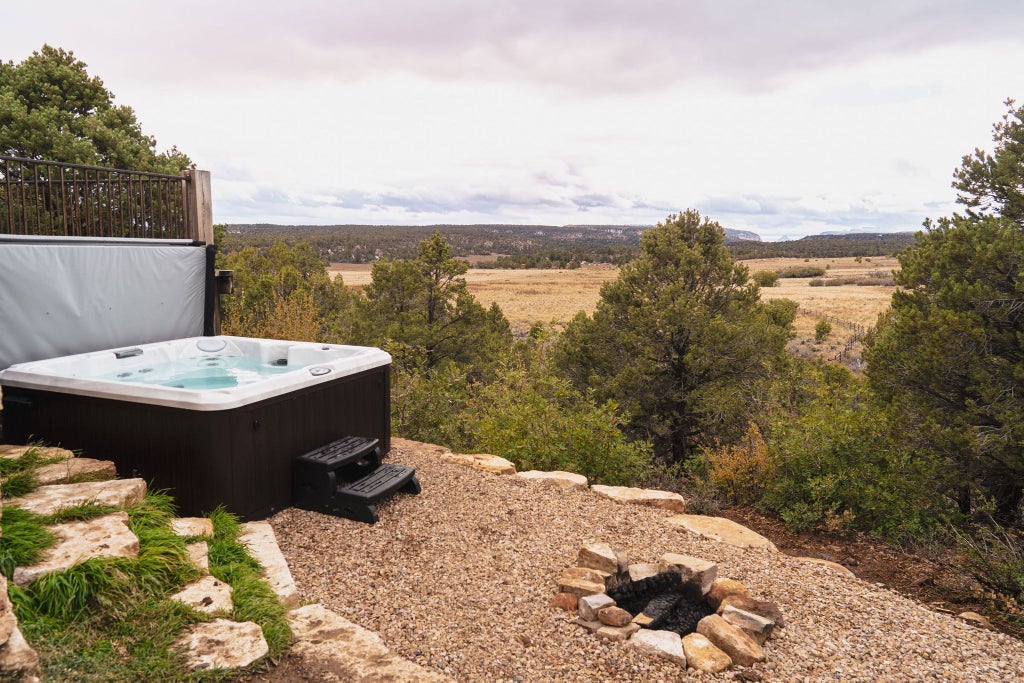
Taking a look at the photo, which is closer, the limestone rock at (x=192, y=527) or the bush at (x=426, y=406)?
the limestone rock at (x=192, y=527)

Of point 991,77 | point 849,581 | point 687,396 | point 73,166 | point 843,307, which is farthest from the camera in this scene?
point 843,307

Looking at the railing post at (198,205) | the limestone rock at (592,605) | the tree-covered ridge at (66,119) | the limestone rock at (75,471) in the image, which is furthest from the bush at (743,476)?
the tree-covered ridge at (66,119)

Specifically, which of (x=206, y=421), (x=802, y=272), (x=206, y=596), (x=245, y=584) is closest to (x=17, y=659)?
(x=206, y=596)

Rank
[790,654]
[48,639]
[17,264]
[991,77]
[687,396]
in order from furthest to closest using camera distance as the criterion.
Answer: [687,396] → [991,77] → [17,264] → [790,654] → [48,639]

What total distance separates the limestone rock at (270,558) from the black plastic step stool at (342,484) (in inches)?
13.9

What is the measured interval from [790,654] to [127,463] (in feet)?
13.6

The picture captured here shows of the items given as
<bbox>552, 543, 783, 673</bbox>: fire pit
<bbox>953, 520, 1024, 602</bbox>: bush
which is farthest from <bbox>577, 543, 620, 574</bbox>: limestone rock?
<bbox>953, 520, 1024, 602</bbox>: bush

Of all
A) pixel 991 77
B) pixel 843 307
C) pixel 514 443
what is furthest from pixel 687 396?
pixel 843 307

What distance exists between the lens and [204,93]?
8539 mm

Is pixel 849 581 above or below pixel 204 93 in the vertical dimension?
below

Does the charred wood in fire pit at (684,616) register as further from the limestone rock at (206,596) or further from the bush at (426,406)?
the bush at (426,406)

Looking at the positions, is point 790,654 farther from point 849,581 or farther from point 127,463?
point 127,463

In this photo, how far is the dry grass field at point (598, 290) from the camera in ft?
93.3

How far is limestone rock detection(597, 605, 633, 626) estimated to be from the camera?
2.99 metres
